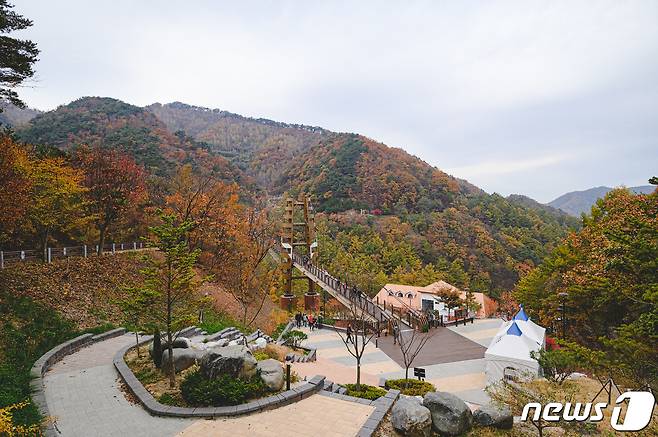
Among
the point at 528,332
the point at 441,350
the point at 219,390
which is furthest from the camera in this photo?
the point at 441,350

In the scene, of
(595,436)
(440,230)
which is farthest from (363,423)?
(440,230)

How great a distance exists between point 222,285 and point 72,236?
8.65m

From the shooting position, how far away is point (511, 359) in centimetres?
1215

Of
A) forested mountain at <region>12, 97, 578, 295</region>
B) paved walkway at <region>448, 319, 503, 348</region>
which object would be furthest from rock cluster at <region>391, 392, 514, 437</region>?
forested mountain at <region>12, 97, 578, 295</region>

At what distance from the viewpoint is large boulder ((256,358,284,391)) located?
7900 millimetres

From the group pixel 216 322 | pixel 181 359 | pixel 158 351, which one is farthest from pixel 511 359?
pixel 216 322

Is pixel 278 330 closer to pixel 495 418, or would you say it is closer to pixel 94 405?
pixel 94 405

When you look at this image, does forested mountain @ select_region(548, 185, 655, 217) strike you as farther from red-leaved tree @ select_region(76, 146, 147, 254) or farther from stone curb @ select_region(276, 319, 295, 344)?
red-leaved tree @ select_region(76, 146, 147, 254)

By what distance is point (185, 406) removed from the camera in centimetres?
725

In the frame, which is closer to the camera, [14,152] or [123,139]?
[14,152]

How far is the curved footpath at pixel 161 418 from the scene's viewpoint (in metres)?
6.33

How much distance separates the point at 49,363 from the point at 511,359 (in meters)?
13.7

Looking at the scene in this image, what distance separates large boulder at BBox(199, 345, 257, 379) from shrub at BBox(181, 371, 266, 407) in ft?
0.44

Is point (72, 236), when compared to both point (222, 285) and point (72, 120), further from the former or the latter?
point (72, 120)
